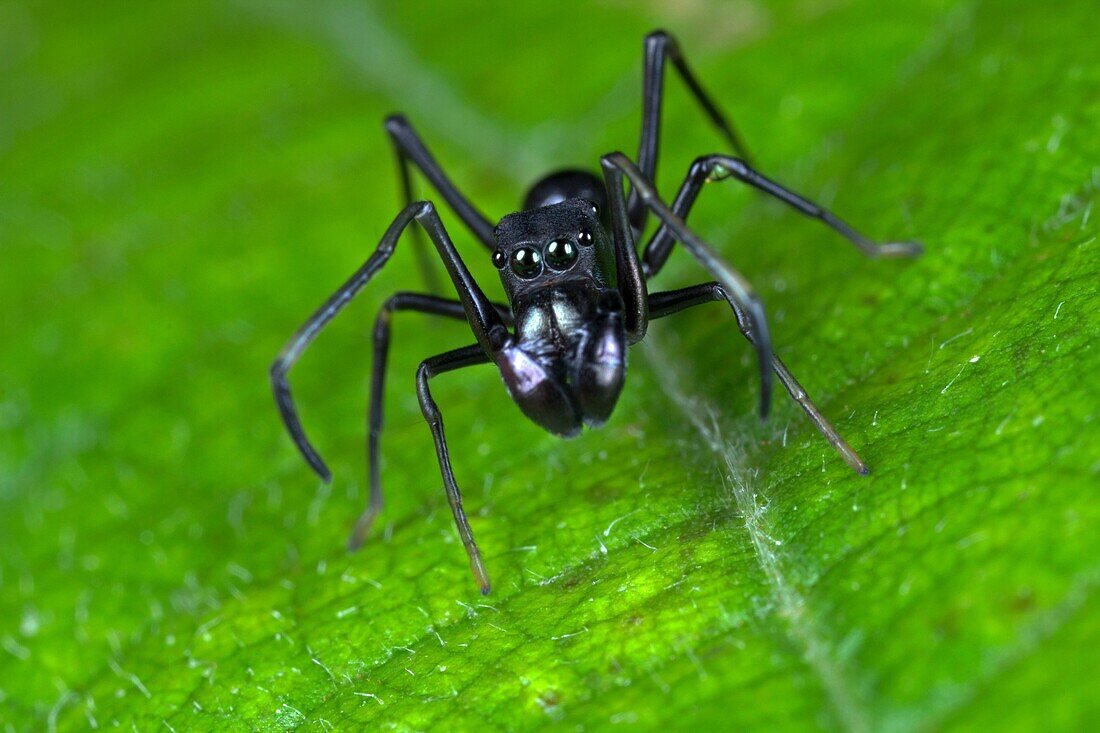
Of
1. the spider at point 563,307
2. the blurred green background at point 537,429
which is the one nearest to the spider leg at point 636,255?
the spider at point 563,307

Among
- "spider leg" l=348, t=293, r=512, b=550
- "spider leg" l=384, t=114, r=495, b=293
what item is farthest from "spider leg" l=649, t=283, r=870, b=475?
"spider leg" l=384, t=114, r=495, b=293

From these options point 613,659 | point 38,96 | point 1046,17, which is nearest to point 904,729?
point 613,659

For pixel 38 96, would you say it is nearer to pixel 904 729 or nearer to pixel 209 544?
pixel 209 544

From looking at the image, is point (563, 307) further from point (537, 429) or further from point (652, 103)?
point (652, 103)

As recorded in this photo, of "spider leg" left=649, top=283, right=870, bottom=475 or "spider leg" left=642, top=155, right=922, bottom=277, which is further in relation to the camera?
"spider leg" left=642, top=155, right=922, bottom=277

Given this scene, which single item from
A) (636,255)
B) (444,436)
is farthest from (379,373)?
(636,255)

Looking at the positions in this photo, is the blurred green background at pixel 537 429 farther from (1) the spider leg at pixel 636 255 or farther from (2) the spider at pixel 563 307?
(1) the spider leg at pixel 636 255

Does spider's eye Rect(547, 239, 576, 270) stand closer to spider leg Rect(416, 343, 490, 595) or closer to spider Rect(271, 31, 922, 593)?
spider Rect(271, 31, 922, 593)
